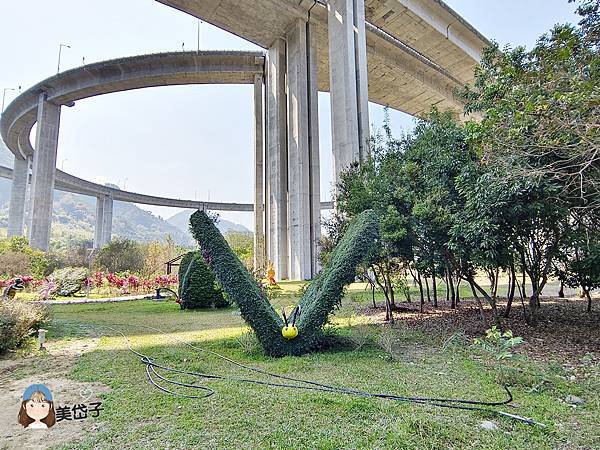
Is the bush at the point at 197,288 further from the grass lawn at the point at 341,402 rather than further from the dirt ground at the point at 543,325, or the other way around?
the dirt ground at the point at 543,325

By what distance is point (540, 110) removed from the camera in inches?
148

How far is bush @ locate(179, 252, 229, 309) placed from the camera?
941cm

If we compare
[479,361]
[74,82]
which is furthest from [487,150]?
[74,82]

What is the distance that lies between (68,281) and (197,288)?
21.4ft

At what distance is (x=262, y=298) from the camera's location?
14.5ft

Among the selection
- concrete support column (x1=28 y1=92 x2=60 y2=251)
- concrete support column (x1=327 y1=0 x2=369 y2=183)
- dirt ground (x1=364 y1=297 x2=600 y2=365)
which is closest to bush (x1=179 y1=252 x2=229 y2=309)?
dirt ground (x1=364 y1=297 x2=600 y2=365)

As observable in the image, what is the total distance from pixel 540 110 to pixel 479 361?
9.71ft

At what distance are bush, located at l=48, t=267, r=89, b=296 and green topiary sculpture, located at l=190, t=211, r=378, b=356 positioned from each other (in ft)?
35.3

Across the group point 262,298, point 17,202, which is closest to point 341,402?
point 262,298

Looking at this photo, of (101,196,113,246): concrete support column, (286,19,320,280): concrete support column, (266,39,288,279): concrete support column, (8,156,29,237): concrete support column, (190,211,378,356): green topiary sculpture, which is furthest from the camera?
(101,196,113,246): concrete support column

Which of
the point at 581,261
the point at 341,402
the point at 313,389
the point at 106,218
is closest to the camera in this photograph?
the point at 341,402

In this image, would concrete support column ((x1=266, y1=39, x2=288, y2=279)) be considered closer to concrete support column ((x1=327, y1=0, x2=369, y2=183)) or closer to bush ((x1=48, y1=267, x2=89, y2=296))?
concrete support column ((x1=327, y1=0, x2=369, y2=183))

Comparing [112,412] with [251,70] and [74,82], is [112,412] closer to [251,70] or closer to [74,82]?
[251,70]

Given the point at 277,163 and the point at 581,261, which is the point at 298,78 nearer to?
the point at 277,163
